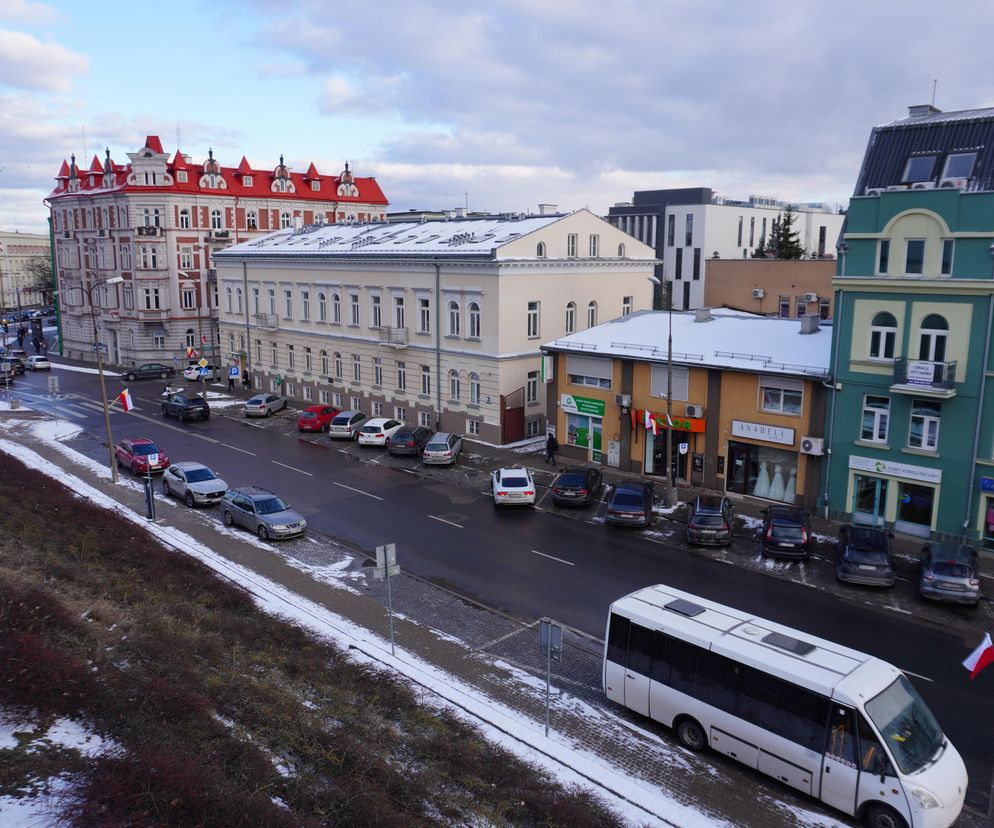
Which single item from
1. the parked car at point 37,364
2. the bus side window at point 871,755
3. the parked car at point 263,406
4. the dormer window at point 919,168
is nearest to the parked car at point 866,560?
the bus side window at point 871,755

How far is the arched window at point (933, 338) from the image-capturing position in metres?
24.7

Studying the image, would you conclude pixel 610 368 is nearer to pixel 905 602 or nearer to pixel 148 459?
pixel 905 602

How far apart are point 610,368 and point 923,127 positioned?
1377 centimetres

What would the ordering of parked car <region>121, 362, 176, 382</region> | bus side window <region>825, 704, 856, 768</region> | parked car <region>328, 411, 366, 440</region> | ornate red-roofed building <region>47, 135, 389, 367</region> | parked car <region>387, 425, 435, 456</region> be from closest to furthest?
bus side window <region>825, 704, 856, 768</region>, parked car <region>387, 425, 435, 456</region>, parked car <region>328, 411, 366, 440</region>, parked car <region>121, 362, 176, 382</region>, ornate red-roofed building <region>47, 135, 389, 367</region>

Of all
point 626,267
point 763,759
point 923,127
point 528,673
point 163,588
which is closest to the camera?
point 763,759

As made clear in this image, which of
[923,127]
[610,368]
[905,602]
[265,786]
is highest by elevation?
[923,127]

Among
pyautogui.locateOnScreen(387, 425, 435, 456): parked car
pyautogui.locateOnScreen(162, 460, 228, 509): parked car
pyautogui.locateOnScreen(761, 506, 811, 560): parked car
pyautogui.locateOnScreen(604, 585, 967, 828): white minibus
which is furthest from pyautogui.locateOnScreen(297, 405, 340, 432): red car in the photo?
pyautogui.locateOnScreen(604, 585, 967, 828): white minibus

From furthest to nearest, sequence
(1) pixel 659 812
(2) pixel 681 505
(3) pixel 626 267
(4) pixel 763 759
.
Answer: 1. (3) pixel 626 267
2. (2) pixel 681 505
3. (4) pixel 763 759
4. (1) pixel 659 812

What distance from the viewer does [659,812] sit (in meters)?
12.0

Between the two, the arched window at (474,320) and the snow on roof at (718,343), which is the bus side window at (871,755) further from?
the arched window at (474,320)

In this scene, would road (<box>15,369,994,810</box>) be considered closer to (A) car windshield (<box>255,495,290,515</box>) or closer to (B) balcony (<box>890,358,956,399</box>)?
(A) car windshield (<box>255,495,290,515</box>)

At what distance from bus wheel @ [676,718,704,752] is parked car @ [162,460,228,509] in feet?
66.6

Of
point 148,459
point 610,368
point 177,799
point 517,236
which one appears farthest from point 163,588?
point 517,236

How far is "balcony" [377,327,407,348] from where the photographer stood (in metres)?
42.8
